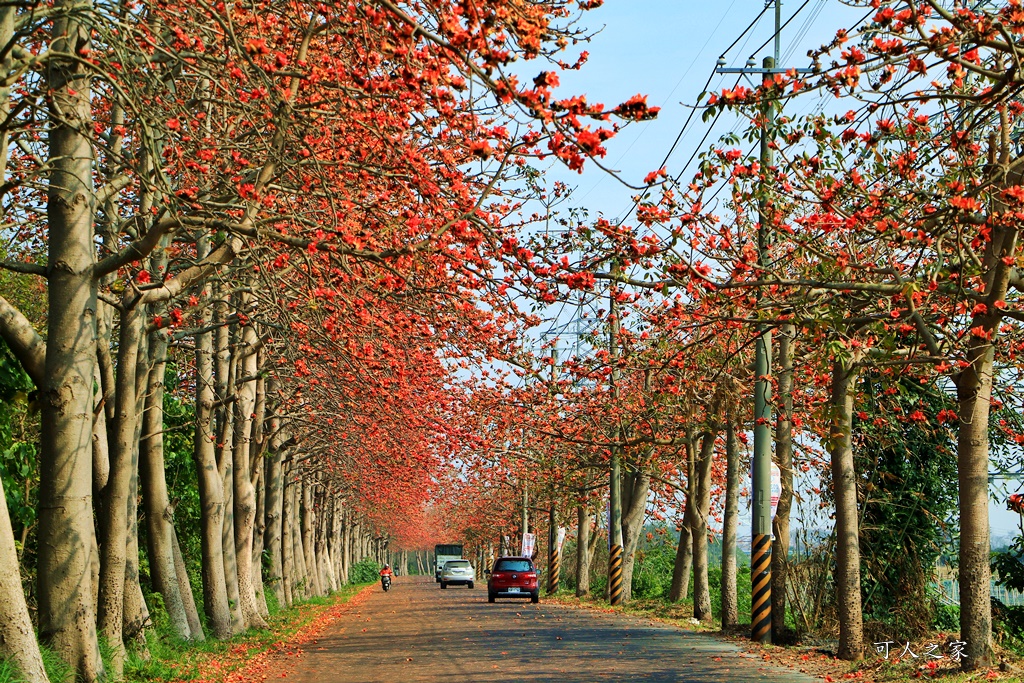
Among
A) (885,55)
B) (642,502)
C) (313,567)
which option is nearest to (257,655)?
(885,55)

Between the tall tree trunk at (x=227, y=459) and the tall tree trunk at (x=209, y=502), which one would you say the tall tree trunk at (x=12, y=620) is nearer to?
the tall tree trunk at (x=209, y=502)

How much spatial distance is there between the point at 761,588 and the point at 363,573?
229 feet

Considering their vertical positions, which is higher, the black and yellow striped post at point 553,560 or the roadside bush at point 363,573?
the black and yellow striped post at point 553,560

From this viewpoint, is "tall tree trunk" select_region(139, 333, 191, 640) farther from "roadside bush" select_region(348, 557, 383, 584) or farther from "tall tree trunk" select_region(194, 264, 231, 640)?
"roadside bush" select_region(348, 557, 383, 584)

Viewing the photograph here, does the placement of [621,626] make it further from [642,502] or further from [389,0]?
[389,0]

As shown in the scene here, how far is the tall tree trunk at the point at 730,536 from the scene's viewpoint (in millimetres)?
21812

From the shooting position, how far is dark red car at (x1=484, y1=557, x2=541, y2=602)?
39094 millimetres

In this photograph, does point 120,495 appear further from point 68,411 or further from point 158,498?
point 68,411

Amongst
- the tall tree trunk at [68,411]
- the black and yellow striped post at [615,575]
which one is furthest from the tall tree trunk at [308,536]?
the tall tree trunk at [68,411]

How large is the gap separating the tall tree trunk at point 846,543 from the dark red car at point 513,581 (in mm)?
23442

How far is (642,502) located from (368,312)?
22.8 meters

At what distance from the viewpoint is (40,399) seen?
11.0 metres

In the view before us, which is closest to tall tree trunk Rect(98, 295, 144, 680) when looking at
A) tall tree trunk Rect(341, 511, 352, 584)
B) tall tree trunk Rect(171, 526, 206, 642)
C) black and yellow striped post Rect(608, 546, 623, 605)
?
tall tree trunk Rect(171, 526, 206, 642)

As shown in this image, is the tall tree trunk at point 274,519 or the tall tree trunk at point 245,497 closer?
the tall tree trunk at point 245,497
